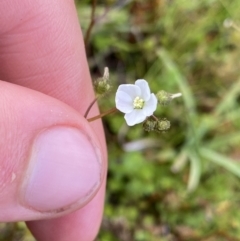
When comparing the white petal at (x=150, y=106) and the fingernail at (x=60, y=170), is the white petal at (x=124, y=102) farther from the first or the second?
the fingernail at (x=60, y=170)

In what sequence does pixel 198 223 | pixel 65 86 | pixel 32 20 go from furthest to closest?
pixel 198 223 → pixel 65 86 → pixel 32 20

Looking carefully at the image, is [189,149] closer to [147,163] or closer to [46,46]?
[147,163]

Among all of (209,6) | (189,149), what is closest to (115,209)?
(189,149)

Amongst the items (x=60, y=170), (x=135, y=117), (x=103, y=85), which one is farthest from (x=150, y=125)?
(x=60, y=170)

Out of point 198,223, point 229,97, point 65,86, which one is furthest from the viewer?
point 229,97

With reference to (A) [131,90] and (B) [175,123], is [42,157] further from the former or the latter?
(B) [175,123]

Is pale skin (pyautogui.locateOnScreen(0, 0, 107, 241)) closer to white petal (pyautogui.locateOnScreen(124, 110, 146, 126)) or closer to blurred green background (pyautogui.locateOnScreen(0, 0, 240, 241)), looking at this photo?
white petal (pyautogui.locateOnScreen(124, 110, 146, 126))
